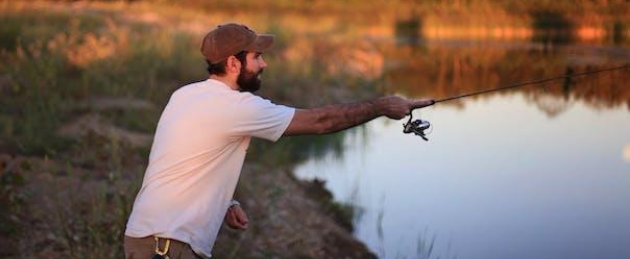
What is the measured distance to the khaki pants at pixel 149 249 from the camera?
348 cm

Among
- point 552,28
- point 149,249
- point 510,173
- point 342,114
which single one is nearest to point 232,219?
point 149,249

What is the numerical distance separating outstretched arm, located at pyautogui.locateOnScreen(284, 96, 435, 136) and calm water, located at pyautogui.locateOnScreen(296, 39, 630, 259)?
3133 millimetres

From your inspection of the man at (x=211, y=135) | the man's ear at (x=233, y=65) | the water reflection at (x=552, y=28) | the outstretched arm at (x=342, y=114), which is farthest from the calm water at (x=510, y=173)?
the man's ear at (x=233, y=65)

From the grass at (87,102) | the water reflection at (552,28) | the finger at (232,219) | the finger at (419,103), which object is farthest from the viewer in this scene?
the water reflection at (552,28)

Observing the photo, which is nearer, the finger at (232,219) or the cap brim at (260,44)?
the cap brim at (260,44)

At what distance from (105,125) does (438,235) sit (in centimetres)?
394

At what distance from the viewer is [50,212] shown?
6.75m

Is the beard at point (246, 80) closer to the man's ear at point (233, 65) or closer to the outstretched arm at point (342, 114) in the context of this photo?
the man's ear at point (233, 65)

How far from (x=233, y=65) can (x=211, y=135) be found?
0.29m

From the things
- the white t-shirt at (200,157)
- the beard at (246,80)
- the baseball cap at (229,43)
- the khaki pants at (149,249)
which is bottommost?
the khaki pants at (149,249)

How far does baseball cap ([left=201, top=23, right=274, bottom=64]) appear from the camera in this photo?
11.6 feet

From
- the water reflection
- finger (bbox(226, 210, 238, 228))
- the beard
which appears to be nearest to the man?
the beard

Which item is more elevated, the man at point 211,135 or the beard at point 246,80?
the beard at point 246,80

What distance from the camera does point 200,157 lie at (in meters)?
3.43
